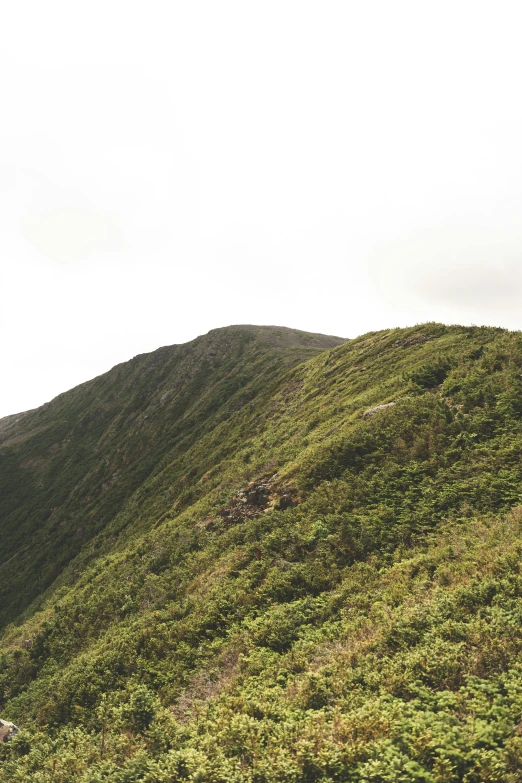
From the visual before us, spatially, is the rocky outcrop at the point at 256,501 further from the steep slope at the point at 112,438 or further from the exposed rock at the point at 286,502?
the steep slope at the point at 112,438

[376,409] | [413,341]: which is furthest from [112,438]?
[376,409]

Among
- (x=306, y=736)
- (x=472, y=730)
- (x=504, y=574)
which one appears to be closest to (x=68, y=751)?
(x=306, y=736)

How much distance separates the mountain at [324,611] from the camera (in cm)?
683

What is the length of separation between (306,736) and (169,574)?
14.3m

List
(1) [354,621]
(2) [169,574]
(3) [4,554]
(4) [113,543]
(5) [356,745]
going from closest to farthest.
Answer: (5) [356,745], (1) [354,621], (2) [169,574], (4) [113,543], (3) [4,554]

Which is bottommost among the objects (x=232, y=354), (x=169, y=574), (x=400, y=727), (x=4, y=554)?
(x=4, y=554)

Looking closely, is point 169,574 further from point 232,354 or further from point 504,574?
point 232,354

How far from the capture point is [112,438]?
67.8 m

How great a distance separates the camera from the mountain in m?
6.83

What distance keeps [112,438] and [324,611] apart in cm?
6322

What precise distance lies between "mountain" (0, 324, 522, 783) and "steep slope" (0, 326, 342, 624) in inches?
413

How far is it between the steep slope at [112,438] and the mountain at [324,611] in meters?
10.5

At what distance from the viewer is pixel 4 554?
4903 centimetres

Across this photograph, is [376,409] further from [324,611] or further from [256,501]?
[324,611]
